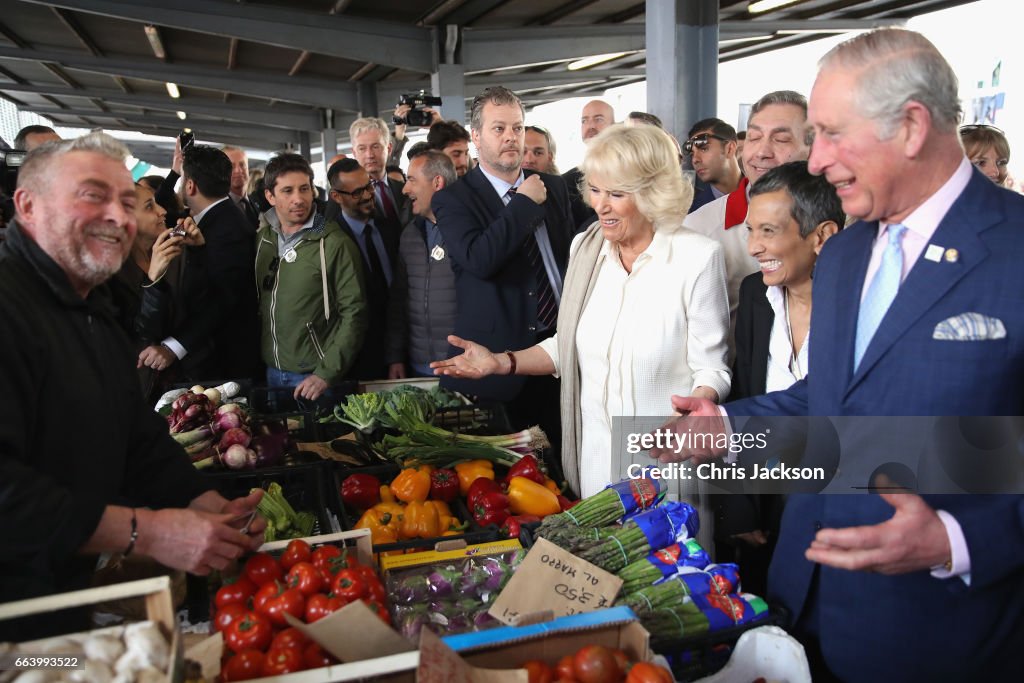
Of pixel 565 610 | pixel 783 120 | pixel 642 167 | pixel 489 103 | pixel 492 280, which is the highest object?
pixel 489 103

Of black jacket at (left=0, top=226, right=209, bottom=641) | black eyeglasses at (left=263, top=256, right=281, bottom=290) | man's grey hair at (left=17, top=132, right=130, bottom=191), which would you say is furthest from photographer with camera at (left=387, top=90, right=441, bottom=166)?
black jacket at (left=0, top=226, right=209, bottom=641)

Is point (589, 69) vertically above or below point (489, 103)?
above

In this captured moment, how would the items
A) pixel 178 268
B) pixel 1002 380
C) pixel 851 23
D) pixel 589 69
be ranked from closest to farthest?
pixel 1002 380 < pixel 178 268 < pixel 851 23 < pixel 589 69

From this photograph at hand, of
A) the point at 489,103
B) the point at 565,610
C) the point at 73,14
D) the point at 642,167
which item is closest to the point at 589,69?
the point at 73,14

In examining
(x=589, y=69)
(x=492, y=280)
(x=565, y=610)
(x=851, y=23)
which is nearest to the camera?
(x=565, y=610)

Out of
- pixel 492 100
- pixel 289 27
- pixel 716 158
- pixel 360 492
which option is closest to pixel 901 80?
pixel 360 492

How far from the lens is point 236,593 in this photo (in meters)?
1.67

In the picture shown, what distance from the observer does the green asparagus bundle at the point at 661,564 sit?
1.81m

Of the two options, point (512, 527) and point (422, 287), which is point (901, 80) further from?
point (422, 287)

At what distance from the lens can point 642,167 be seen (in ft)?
7.88

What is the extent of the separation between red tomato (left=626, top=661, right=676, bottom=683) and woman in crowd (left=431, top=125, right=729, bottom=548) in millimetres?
1057

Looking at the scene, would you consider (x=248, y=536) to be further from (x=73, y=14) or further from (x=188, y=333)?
(x=73, y=14)

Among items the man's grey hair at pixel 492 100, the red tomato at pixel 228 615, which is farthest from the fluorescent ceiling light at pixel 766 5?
the red tomato at pixel 228 615

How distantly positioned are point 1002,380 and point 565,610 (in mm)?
965
